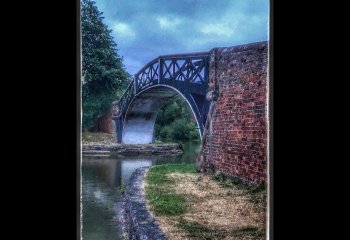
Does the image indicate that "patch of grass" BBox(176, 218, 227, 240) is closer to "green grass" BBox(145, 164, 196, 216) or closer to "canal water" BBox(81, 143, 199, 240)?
"green grass" BBox(145, 164, 196, 216)

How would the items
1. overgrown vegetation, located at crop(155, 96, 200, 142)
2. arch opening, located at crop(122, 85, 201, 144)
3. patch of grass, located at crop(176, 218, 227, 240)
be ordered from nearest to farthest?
1. patch of grass, located at crop(176, 218, 227, 240)
2. arch opening, located at crop(122, 85, 201, 144)
3. overgrown vegetation, located at crop(155, 96, 200, 142)

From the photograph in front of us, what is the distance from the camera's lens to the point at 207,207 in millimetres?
5023

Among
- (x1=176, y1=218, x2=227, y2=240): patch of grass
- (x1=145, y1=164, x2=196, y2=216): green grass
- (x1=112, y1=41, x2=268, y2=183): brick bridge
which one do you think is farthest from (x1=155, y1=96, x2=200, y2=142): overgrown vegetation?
(x1=176, y1=218, x2=227, y2=240): patch of grass

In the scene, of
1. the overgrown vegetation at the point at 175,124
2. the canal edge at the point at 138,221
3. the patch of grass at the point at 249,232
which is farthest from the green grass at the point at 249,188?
the overgrown vegetation at the point at 175,124

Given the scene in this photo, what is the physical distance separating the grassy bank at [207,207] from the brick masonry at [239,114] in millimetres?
311

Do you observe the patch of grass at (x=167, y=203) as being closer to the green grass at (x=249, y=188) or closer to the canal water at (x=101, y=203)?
the canal water at (x=101, y=203)

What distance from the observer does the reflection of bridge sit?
31.9 ft

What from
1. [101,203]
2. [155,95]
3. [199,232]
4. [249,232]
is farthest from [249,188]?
[155,95]

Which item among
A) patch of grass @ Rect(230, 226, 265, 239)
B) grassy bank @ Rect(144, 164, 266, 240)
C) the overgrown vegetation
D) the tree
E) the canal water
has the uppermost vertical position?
the tree

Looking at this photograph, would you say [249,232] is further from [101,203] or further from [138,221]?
[101,203]

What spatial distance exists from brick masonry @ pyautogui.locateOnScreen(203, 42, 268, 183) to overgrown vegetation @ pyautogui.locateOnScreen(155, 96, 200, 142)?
1067 cm
